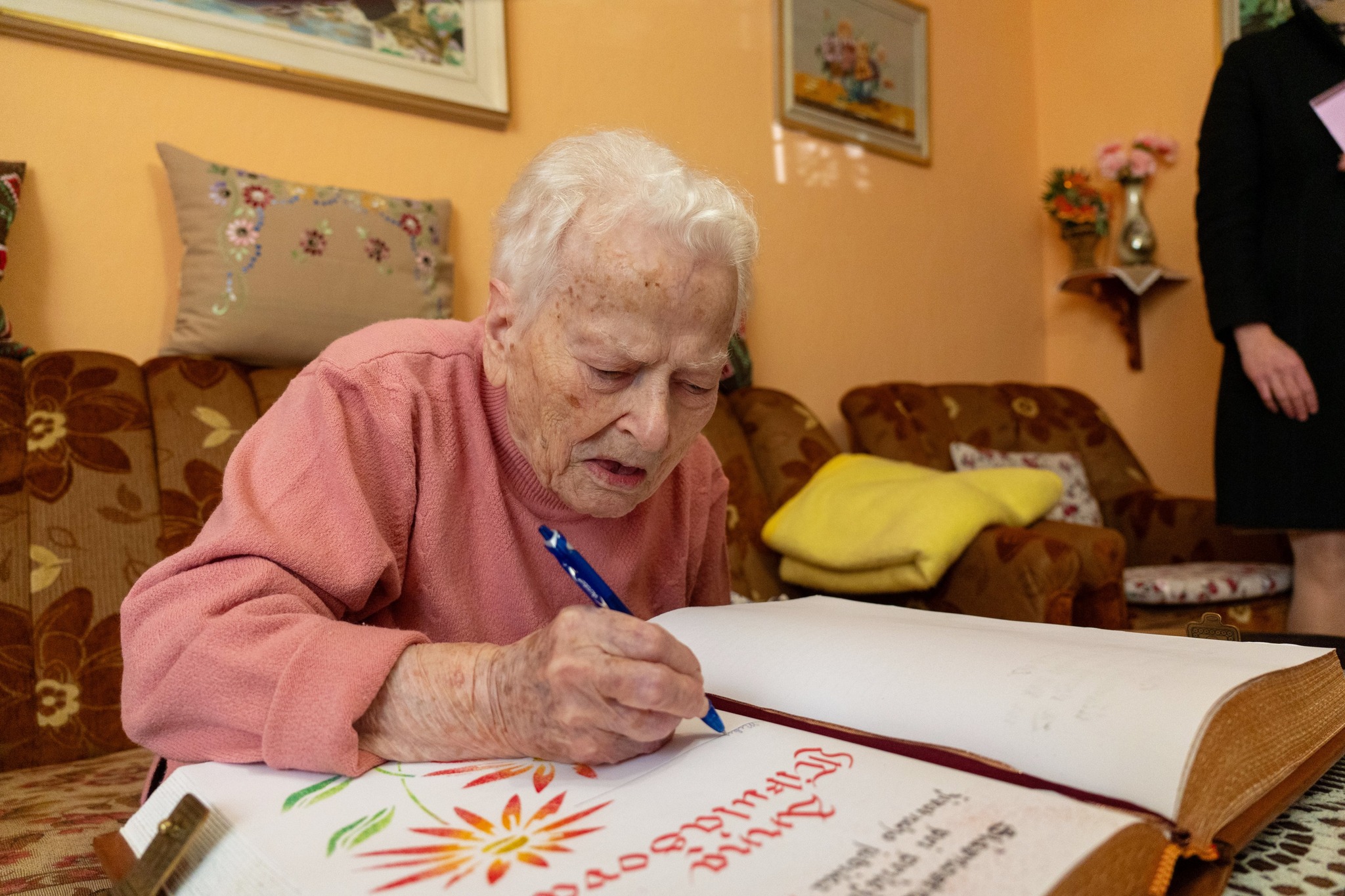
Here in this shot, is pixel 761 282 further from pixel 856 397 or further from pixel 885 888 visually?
pixel 885 888

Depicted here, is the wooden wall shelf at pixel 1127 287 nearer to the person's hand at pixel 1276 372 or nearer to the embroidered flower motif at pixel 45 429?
the person's hand at pixel 1276 372

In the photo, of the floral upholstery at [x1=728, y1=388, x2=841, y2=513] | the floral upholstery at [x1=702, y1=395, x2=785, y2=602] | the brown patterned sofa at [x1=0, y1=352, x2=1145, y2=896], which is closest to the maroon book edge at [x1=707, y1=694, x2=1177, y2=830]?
the brown patterned sofa at [x1=0, y1=352, x2=1145, y2=896]

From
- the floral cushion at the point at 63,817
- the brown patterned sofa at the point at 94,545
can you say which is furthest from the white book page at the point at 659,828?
the brown patterned sofa at the point at 94,545

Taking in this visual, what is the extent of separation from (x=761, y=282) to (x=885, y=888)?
2.43 metres

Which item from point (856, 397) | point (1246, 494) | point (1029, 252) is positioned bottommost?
point (1246, 494)

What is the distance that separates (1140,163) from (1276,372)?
5.46ft

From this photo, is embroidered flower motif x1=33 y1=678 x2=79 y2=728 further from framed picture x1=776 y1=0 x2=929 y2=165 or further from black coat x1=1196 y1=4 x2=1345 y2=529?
framed picture x1=776 y1=0 x2=929 y2=165

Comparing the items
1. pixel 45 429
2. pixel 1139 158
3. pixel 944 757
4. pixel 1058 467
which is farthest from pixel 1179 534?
pixel 45 429

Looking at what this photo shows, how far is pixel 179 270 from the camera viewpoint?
1692mm

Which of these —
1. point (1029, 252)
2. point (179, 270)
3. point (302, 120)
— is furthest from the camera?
point (1029, 252)

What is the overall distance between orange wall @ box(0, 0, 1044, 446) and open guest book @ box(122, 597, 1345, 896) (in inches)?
56.4

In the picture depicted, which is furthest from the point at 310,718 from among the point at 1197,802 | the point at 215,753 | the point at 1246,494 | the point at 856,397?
the point at 856,397

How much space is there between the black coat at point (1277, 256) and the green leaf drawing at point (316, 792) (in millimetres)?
1998

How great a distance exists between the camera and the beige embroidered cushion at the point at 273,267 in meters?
1.59
